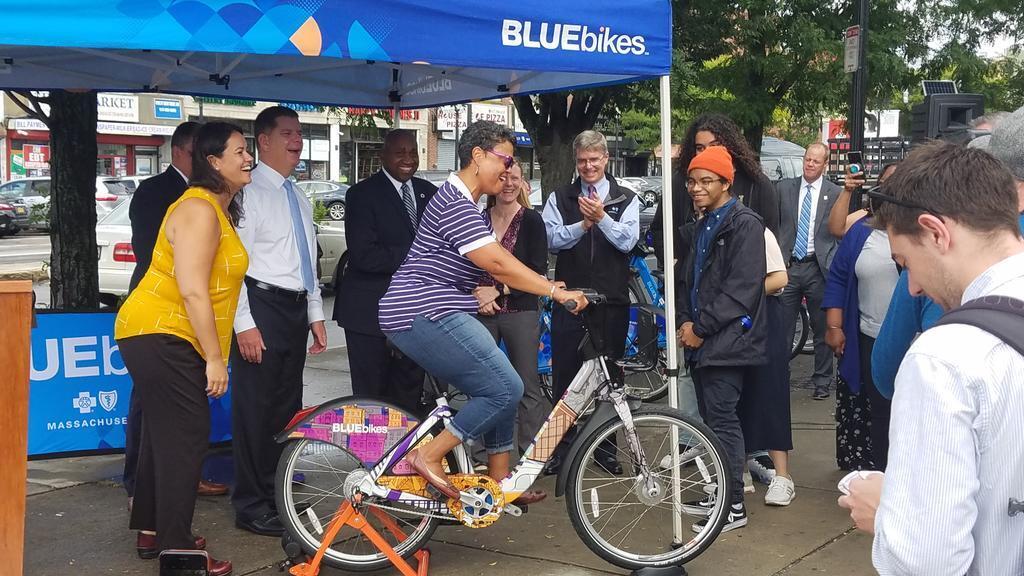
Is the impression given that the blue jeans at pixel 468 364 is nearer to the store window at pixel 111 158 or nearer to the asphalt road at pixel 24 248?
the asphalt road at pixel 24 248

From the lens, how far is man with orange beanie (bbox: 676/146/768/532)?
495cm

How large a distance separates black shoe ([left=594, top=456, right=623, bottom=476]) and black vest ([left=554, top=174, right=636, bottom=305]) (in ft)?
4.40

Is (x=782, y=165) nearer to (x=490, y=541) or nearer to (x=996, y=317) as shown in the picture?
(x=490, y=541)

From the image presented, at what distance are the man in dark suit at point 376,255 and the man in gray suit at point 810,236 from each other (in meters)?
3.43

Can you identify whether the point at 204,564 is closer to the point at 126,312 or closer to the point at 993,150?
the point at 126,312

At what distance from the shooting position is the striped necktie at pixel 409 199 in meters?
5.67

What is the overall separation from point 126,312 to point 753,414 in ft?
10.1

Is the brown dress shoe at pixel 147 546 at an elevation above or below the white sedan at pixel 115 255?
below

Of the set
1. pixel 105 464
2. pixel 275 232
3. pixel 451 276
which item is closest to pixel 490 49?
pixel 451 276

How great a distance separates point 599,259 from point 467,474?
1842 mm

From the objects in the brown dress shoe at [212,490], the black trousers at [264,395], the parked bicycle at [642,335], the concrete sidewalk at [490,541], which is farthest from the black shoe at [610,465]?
the parked bicycle at [642,335]

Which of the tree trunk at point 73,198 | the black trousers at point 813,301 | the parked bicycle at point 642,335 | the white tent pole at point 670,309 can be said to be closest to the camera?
the white tent pole at point 670,309

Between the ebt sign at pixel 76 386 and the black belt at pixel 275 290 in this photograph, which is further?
the ebt sign at pixel 76 386

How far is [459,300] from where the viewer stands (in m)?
4.29
